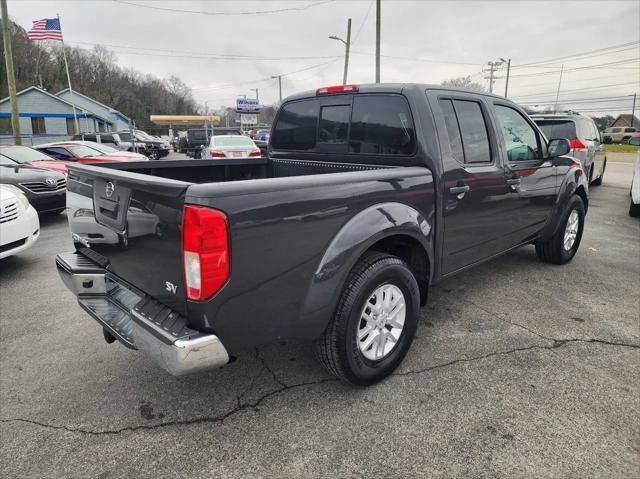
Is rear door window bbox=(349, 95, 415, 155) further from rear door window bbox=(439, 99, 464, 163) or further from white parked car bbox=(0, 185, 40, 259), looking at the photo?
white parked car bbox=(0, 185, 40, 259)

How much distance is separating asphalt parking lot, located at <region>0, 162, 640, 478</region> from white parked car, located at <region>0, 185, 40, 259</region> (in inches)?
49.8

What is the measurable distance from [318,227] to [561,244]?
12.8 ft

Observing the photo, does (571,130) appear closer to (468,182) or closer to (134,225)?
(468,182)

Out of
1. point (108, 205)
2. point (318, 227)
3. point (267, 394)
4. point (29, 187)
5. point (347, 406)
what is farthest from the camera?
point (29, 187)

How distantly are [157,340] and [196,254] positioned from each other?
468mm

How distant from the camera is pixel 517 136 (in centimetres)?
398

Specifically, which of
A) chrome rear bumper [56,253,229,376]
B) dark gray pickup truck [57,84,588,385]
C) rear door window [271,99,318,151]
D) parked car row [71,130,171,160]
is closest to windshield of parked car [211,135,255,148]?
parked car row [71,130,171,160]

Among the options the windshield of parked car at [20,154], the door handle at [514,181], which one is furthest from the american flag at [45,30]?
the door handle at [514,181]

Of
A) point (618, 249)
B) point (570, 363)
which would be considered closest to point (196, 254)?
point (570, 363)

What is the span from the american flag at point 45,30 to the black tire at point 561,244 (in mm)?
21760

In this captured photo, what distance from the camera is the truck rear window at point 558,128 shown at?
29.5ft

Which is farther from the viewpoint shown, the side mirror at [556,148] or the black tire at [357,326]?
the side mirror at [556,148]

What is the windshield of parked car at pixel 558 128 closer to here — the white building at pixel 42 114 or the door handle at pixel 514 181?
the door handle at pixel 514 181

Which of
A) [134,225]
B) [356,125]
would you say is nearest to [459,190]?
[356,125]
